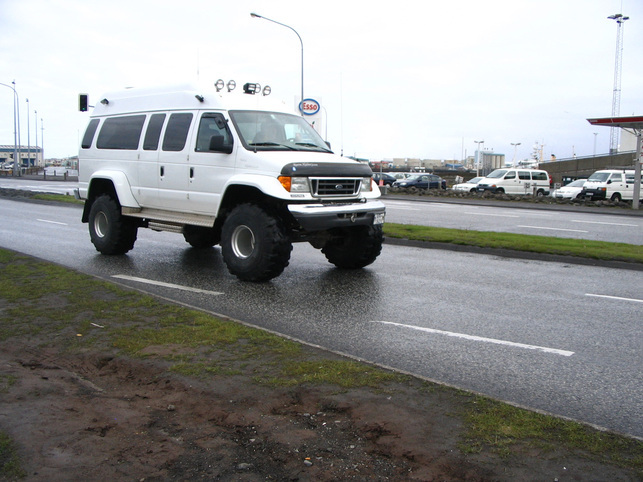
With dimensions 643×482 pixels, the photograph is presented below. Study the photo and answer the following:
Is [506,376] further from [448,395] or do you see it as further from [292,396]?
[292,396]

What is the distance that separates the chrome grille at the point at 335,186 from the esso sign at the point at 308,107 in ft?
64.7

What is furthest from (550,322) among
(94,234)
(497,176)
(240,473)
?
(497,176)

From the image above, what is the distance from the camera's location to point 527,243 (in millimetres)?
13562

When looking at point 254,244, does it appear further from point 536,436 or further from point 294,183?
point 536,436

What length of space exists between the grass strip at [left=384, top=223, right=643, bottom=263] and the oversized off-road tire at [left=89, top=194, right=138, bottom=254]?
6058 mm

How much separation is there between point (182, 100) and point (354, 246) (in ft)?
12.4

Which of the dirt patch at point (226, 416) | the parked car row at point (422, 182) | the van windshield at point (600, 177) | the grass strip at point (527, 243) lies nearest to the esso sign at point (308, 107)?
the grass strip at point (527, 243)

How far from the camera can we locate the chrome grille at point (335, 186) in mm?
9242

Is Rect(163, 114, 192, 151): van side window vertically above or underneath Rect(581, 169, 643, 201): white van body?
above

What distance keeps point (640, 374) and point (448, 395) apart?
2.01 meters

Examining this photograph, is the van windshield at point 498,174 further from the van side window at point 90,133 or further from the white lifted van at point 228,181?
the van side window at point 90,133

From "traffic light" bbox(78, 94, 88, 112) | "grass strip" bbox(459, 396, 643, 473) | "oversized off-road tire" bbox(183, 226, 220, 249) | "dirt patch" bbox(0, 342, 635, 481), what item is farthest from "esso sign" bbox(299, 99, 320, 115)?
"grass strip" bbox(459, 396, 643, 473)

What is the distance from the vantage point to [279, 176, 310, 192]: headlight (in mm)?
9000

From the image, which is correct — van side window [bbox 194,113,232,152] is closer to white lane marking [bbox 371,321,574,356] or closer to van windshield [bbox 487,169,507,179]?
white lane marking [bbox 371,321,574,356]
